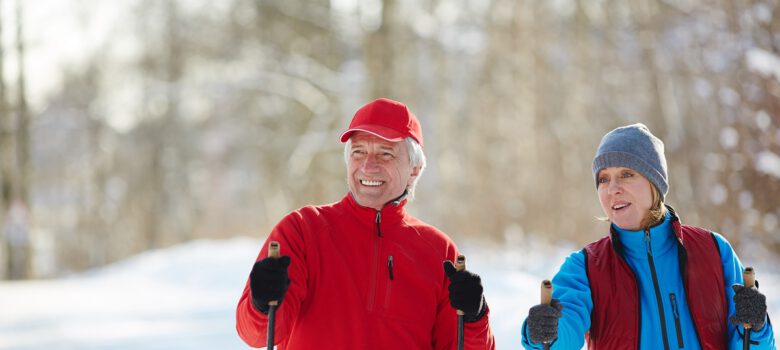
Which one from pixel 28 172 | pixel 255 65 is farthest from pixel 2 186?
pixel 255 65

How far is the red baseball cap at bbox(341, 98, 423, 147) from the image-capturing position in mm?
2639

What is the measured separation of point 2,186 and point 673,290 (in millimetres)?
17340

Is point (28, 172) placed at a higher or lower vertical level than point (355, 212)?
higher

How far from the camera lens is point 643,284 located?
246cm

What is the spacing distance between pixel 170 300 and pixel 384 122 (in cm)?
850

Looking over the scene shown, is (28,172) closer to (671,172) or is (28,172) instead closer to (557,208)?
(557,208)

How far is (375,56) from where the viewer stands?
11.5 meters

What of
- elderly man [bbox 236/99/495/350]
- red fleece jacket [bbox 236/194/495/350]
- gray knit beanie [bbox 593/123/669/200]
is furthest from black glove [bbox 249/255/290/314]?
gray knit beanie [bbox 593/123/669/200]

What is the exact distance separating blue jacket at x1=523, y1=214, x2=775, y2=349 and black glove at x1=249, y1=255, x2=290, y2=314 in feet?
2.38

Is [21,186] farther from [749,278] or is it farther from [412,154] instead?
[749,278]

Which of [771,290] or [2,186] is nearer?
[771,290]

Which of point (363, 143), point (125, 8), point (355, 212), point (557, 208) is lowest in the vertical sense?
point (355, 212)

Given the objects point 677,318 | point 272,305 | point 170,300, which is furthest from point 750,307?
point 170,300

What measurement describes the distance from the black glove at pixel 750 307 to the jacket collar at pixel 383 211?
3.39 ft
